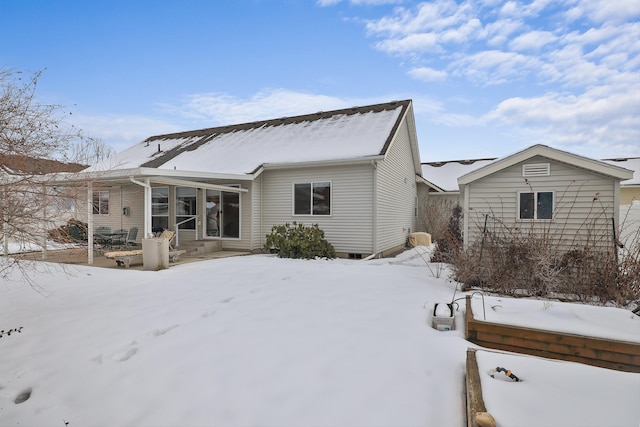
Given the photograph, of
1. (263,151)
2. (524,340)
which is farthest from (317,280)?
(263,151)

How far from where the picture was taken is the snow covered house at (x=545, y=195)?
7.29m

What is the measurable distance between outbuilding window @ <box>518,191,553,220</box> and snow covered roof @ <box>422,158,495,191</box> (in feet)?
38.2

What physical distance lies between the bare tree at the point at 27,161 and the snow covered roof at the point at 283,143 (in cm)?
607

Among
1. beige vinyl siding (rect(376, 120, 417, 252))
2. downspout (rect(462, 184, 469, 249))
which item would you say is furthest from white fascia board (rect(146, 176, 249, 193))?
downspout (rect(462, 184, 469, 249))

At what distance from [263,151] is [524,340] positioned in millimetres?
11204

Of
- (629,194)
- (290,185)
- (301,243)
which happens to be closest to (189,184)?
(290,185)

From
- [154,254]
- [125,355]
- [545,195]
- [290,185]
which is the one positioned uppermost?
[290,185]

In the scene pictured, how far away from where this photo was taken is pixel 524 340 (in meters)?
3.71

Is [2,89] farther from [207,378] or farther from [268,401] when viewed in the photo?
[268,401]

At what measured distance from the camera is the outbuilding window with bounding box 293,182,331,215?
11.4 m

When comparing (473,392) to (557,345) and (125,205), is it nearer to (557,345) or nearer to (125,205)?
(557,345)

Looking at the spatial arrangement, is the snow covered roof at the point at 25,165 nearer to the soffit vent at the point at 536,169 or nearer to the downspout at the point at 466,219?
the downspout at the point at 466,219

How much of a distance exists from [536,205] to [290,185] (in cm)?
741

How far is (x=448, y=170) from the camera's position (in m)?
22.2
